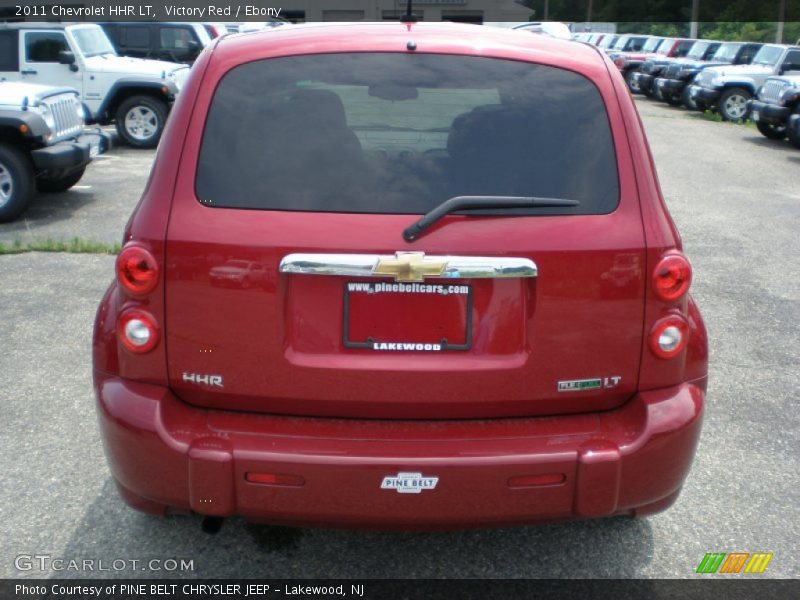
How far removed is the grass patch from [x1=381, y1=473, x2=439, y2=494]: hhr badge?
18.9 ft

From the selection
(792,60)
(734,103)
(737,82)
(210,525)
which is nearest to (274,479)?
(210,525)

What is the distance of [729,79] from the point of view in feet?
71.6

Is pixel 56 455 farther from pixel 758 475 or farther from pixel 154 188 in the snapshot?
pixel 758 475

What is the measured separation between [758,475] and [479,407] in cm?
200

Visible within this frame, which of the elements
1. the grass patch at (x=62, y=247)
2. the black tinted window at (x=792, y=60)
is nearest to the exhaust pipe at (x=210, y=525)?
the grass patch at (x=62, y=247)

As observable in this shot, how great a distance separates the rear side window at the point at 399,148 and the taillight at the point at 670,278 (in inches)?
9.8

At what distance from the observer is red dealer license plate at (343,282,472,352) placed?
2.78 m

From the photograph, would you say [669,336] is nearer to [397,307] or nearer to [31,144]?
[397,307]

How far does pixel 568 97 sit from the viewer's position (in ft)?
9.75

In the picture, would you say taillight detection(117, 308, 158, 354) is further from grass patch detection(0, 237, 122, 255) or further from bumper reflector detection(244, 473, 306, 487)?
grass patch detection(0, 237, 122, 255)

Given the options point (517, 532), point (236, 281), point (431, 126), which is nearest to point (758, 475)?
point (517, 532)

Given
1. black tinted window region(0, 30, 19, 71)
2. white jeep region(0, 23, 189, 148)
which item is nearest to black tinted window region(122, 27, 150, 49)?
white jeep region(0, 23, 189, 148)

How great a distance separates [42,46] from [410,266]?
44.3 feet

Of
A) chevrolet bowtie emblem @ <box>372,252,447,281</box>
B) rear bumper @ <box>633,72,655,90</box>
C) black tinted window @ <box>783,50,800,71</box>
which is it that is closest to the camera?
chevrolet bowtie emblem @ <box>372,252,447,281</box>
